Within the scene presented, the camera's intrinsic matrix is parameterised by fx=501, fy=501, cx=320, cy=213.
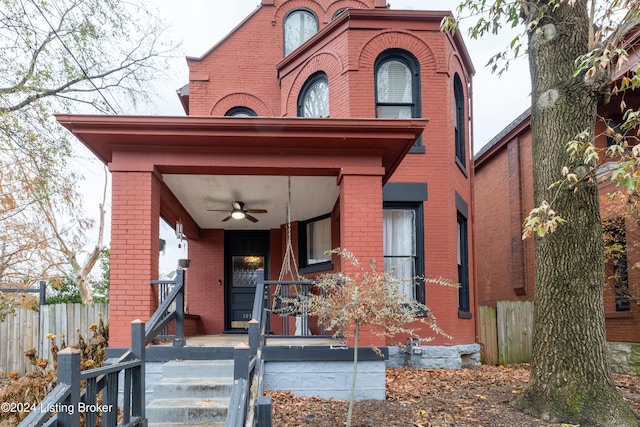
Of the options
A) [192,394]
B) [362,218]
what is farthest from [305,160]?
[192,394]

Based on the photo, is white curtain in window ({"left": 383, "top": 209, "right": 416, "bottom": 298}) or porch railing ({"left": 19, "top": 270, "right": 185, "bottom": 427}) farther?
white curtain in window ({"left": 383, "top": 209, "right": 416, "bottom": 298})

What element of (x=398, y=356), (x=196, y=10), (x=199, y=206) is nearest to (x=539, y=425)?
(x=398, y=356)

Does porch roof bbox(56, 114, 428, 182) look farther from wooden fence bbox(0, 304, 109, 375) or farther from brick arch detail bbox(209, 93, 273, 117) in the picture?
brick arch detail bbox(209, 93, 273, 117)

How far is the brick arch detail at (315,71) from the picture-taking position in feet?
35.6

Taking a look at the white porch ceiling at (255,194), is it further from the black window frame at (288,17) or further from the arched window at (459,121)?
the black window frame at (288,17)

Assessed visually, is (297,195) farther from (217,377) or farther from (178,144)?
(217,377)

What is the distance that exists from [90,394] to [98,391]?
0.29m

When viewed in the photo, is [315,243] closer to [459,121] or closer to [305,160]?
[305,160]

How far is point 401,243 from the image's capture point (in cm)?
982

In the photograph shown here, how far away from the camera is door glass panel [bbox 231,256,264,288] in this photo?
11906 millimetres

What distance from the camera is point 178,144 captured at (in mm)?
6676

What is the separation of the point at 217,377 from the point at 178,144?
9.96 feet

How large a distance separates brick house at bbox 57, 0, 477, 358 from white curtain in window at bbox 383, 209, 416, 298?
3 centimetres

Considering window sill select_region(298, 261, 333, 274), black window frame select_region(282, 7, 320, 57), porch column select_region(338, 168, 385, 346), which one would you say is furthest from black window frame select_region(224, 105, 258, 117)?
porch column select_region(338, 168, 385, 346)
